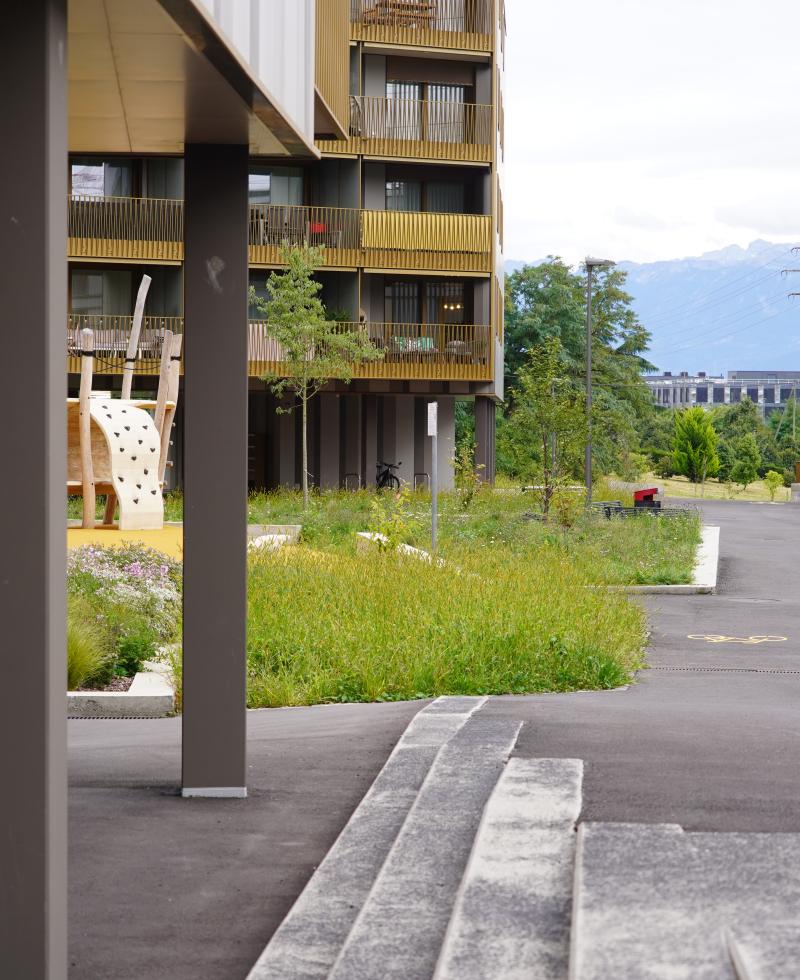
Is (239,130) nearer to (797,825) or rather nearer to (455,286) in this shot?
(797,825)

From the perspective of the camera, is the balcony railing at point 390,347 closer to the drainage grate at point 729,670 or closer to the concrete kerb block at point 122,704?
the drainage grate at point 729,670

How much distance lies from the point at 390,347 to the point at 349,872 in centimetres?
3483

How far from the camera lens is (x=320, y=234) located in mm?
39938

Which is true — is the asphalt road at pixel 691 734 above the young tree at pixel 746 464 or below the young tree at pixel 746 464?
below

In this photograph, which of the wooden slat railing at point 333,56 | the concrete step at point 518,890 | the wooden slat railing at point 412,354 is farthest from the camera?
the wooden slat railing at point 412,354

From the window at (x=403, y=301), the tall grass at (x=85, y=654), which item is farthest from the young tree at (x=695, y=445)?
the tall grass at (x=85, y=654)

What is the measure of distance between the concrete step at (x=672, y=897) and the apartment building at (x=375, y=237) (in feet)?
112

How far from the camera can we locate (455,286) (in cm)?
4188

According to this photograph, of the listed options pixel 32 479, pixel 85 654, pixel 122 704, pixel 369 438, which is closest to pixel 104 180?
pixel 369 438

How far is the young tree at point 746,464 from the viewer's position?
67812 mm

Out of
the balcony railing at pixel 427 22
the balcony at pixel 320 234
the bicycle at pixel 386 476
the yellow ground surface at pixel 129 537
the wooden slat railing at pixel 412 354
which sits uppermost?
the balcony railing at pixel 427 22

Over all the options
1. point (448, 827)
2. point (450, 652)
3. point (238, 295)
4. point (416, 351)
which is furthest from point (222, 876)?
point (416, 351)

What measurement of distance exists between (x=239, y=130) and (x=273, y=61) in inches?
20.0

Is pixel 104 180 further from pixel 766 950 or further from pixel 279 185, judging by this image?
pixel 766 950
